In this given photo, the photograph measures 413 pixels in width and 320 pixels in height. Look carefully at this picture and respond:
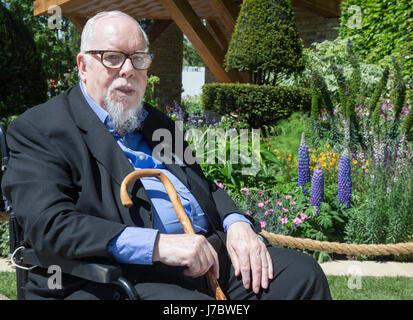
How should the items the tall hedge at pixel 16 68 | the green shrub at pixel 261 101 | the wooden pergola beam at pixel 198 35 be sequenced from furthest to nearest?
the wooden pergola beam at pixel 198 35 < the green shrub at pixel 261 101 < the tall hedge at pixel 16 68

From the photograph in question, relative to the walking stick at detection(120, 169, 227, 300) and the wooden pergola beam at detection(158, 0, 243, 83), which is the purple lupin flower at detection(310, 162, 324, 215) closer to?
the walking stick at detection(120, 169, 227, 300)

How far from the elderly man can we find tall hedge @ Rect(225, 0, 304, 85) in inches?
192

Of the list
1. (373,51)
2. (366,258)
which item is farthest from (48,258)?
(373,51)

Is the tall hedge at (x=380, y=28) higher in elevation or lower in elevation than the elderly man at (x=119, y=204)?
higher

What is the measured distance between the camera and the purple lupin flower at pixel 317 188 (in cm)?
367

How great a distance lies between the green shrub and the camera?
653cm

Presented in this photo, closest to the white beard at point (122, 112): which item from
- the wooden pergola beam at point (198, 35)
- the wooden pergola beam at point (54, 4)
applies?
the wooden pergola beam at point (198, 35)

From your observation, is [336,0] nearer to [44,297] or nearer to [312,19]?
[312,19]

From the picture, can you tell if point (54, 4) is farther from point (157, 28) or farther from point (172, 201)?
point (172, 201)

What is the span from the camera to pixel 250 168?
178 inches

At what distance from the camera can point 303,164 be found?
3955 millimetres

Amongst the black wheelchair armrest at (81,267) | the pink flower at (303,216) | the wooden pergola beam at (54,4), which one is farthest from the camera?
the wooden pergola beam at (54,4)

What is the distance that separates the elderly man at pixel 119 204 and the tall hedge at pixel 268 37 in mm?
4875

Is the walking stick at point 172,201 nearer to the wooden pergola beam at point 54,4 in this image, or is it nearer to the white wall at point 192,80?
the wooden pergola beam at point 54,4
